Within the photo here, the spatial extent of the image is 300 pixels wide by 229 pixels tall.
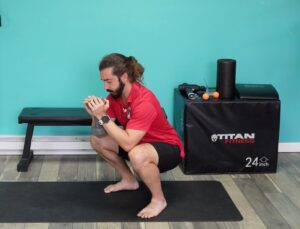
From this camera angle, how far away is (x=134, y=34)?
3584 millimetres

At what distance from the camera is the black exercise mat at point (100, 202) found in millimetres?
2789

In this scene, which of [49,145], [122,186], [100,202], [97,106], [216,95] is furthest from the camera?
[49,145]

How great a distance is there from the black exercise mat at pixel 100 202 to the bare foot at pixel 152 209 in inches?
1.1

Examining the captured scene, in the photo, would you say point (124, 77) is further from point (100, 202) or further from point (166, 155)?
point (100, 202)

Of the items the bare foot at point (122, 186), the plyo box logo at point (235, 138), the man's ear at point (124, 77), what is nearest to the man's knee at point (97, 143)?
the bare foot at point (122, 186)

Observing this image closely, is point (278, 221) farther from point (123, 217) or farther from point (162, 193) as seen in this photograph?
point (123, 217)

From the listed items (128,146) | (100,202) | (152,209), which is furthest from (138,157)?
(100,202)

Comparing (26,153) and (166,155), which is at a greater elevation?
(166,155)

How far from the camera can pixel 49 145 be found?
12.2ft

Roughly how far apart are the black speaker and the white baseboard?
1.05 m

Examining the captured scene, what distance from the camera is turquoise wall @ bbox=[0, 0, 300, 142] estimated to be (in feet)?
11.6

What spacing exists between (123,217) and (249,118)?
3.72 ft

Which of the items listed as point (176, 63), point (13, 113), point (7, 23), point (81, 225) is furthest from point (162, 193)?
point (7, 23)

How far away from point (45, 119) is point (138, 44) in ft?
2.71
